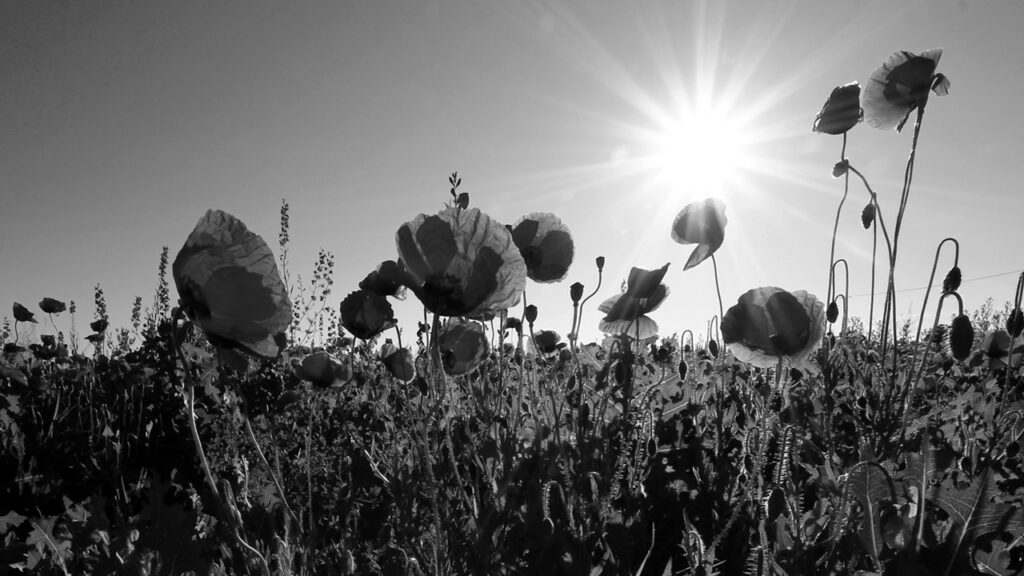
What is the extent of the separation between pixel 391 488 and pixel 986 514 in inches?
60.0

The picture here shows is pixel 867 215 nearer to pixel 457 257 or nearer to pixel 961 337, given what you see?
pixel 961 337

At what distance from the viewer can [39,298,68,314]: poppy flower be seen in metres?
5.11

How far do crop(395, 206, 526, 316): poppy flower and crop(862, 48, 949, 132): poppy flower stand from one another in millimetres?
1540

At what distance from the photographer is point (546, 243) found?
1833 millimetres

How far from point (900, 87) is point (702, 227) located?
30.7 inches

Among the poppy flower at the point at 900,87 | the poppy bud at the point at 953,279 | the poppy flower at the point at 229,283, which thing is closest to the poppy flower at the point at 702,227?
the poppy flower at the point at 900,87

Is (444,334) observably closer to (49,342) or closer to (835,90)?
(835,90)

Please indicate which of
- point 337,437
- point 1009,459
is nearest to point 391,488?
point 337,437

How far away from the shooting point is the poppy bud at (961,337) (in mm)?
1728

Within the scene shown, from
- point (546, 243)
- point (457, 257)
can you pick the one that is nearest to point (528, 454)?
point (546, 243)

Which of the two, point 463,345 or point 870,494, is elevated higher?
point 463,345

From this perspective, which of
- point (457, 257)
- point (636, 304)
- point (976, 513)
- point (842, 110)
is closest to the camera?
point (976, 513)

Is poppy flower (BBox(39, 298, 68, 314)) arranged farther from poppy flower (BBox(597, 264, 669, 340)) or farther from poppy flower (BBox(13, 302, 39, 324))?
poppy flower (BBox(597, 264, 669, 340))

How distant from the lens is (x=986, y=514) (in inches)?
37.0
